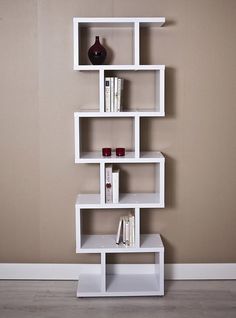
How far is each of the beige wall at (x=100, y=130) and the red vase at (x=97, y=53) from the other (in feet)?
0.57

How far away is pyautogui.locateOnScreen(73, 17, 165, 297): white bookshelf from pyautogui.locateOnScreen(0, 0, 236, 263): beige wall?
0.28ft

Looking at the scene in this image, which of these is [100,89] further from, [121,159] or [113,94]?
[121,159]

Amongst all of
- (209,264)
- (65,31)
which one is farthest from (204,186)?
(65,31)

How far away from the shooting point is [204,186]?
3.36 meters

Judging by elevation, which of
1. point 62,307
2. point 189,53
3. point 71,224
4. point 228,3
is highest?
point 228,3

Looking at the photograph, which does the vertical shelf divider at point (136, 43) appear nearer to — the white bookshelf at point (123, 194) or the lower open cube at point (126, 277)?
the white bookshelf at point (123, 194)

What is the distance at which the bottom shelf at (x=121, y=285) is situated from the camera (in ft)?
10.3

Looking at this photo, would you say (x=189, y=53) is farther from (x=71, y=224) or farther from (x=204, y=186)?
(x=71, y=224)

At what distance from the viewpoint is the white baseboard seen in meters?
3.41

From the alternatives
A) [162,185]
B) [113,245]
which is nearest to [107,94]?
[162,185]

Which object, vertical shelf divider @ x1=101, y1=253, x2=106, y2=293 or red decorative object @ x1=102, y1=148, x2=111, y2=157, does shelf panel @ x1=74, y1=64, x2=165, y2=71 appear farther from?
vertical shelf divider @ x1=101, y1=253, x2=106, y2=293

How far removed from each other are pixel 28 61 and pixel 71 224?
1.13 meters

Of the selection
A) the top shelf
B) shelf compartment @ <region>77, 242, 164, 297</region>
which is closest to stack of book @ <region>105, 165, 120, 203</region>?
Result: shelf compartment @ <region>77, 242, 164, 297</region>

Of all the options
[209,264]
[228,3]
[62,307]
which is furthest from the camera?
[209,264]
